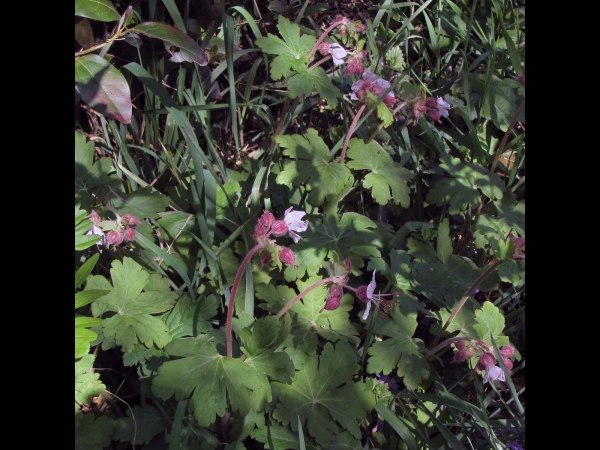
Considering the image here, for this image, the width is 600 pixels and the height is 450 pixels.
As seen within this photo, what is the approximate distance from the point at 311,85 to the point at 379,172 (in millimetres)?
540

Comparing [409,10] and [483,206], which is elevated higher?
[409,10]

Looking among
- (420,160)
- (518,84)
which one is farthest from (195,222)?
(518,84)

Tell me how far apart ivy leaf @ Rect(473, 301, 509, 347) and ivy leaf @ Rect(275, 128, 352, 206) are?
84cm

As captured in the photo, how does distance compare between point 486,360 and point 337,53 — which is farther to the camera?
point 337,53

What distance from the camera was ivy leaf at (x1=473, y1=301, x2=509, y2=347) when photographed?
2260mm

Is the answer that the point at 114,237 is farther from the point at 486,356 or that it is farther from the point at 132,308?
the point at 486,356

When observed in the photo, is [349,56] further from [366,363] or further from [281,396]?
[281,396]

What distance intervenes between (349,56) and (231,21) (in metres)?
0.61

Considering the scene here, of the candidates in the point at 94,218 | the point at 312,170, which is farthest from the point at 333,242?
the point at 94,218

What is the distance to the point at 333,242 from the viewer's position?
252 cm

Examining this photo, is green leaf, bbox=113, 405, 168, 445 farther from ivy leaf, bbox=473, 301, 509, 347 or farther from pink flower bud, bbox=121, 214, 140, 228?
ivy leaf, bbox=473, 301, 509, 347

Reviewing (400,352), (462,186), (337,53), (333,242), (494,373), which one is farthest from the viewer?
(462,186)

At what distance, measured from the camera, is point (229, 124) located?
123 inches

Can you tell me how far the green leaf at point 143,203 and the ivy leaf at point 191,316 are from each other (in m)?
0.45
